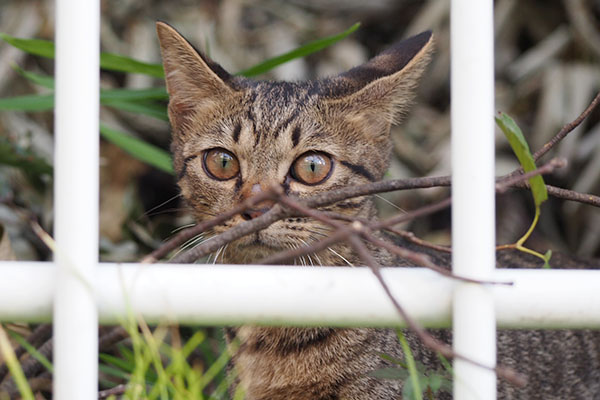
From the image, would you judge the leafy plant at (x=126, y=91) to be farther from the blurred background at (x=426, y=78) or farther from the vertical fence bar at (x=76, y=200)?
the blurred background at (x=426, y=78)

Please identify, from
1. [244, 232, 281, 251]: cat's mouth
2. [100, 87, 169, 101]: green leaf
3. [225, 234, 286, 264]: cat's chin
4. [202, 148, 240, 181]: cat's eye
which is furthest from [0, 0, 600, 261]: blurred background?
[244, 232, 281, 251]: cat's mouth

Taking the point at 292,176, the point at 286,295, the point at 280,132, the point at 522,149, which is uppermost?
the point at 280,132

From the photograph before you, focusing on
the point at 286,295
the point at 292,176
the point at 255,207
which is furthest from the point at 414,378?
the point at 292,176

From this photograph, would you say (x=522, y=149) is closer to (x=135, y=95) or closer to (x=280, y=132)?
(x=280, y=132)

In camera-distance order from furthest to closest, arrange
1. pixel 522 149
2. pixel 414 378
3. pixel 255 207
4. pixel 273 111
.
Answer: pixel 273 111 < pixel 255 207 < pixel 522 149 < pixel 414 378

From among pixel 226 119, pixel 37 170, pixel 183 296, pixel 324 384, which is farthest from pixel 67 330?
pixel 37 170

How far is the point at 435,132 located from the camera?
4.17 meters

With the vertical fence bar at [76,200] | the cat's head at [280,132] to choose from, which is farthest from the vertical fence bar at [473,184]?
the cat's head at [280,132]

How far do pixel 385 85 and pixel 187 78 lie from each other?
55 centimetres

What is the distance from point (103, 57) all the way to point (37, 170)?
1.83ft

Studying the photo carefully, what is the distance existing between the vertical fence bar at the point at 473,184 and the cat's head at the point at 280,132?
683mm

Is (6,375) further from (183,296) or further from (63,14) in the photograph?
(63,14)

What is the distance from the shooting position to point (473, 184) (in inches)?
40.8

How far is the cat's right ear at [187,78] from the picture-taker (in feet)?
6.15
